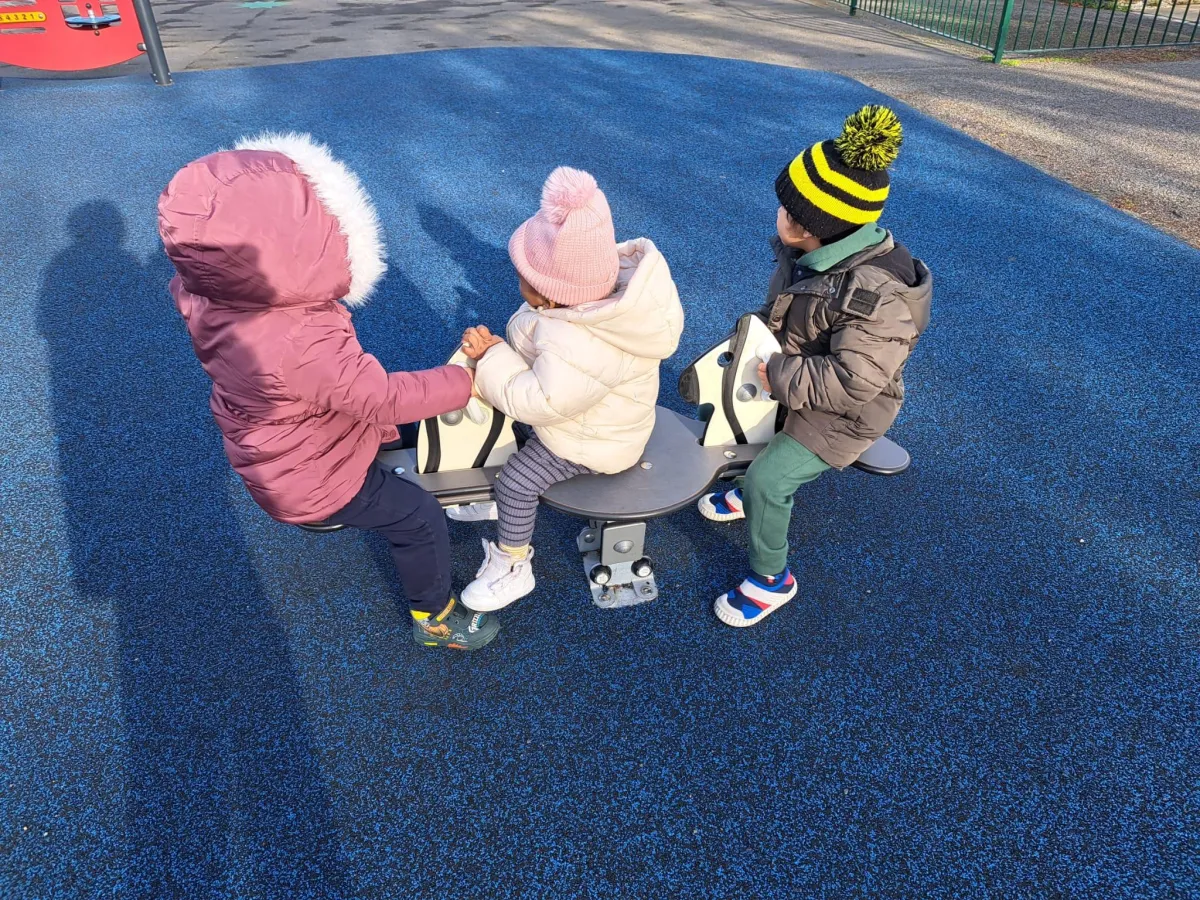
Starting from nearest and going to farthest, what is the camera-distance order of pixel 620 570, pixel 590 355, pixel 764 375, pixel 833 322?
pixel 590 355 → pixel 833 322 → pixel 764 375 → pixel 620 570

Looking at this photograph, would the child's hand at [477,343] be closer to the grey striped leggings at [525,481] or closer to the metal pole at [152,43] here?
the grey striped leggings at [525,481]

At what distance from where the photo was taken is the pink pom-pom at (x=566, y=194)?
1690mm

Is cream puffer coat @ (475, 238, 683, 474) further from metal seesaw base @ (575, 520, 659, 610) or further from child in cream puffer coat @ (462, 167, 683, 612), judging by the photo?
metal seesaw base @ (575, 520, 659, 610)

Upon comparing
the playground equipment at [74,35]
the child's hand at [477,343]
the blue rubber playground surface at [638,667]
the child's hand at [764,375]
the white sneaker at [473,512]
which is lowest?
the blue rubber playground surface at [638,667]

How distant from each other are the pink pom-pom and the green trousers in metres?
0.91

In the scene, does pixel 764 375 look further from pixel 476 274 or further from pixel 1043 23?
pixel 1043 23

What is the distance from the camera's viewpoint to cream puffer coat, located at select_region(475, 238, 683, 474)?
1798 mm

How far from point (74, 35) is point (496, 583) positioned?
7940 mm

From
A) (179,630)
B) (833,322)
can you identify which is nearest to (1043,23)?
(833,322)

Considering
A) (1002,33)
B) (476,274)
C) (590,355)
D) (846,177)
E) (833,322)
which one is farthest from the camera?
(1002,33)

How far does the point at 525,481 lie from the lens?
207 cm

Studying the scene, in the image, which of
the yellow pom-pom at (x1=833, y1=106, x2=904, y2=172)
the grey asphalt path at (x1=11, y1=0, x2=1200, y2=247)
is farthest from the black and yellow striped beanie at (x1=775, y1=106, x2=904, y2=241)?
the grey asphalt path at (x1=11, y1=0, x2=1200, y2=247)

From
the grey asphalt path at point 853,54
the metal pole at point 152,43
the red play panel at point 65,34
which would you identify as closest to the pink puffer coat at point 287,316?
the grey asphalt path at point 853,54

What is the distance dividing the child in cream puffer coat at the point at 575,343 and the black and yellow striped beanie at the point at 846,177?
1.46ft
